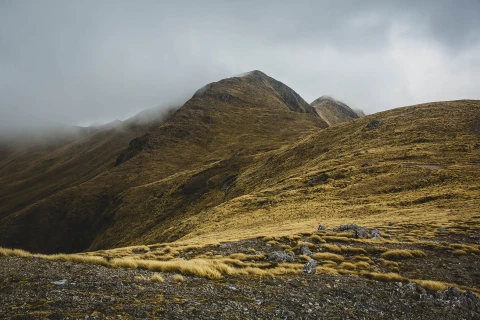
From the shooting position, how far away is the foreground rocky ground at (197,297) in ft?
28.2

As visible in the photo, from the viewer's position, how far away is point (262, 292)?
37.1ft

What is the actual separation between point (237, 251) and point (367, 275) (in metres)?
9.50

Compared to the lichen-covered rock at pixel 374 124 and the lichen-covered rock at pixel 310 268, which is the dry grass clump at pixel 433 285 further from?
the lichen-covered rock at pixel 374 124

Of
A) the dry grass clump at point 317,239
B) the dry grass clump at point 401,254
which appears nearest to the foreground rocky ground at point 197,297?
the dry grass clump at point 401,254

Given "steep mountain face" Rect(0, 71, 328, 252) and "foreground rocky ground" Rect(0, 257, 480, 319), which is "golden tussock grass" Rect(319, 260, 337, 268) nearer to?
"foreground rocky ground" Rect(0, 257, 480, 319)

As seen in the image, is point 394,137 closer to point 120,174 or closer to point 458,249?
point 458,249

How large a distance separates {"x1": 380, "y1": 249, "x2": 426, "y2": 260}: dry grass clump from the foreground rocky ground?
5.07 meters

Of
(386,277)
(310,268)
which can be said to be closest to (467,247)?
(386,277)

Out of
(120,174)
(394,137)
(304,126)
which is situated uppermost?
(304,126)

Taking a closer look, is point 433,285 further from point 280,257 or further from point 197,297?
point 197,297

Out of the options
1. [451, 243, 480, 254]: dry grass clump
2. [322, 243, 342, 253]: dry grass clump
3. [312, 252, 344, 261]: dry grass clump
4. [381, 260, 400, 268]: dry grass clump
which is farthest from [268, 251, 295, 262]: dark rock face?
[451, 243, 480, 254]: dry grass clump

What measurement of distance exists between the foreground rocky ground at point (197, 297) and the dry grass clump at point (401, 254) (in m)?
5.07

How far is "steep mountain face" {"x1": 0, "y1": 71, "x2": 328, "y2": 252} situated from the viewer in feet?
267

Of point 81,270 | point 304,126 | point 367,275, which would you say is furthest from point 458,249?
point 304,126
